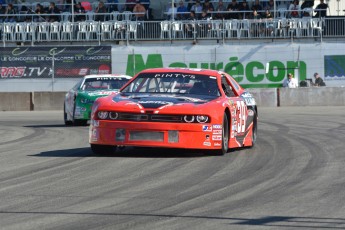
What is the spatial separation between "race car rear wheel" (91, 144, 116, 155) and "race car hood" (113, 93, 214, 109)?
2.01ft

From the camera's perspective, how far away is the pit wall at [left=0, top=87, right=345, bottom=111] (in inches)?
1342

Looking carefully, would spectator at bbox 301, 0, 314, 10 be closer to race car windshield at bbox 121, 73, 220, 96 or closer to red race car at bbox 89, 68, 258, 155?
race car windshield at bbox 121, 73, 220, 96

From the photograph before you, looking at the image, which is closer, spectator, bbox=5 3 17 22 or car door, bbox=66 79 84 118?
car door, bbox=66 79 84 118

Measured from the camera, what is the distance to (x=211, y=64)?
35844 millimetres

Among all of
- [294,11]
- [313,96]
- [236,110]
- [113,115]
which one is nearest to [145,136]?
[113,115]

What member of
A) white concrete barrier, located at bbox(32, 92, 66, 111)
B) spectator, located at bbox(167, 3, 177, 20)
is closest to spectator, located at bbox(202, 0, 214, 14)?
spectator, located at bbox(167, 3, 177, 20)

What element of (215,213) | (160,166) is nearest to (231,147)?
(160,166)

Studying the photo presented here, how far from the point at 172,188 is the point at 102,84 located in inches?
511

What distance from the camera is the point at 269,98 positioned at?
34.3m

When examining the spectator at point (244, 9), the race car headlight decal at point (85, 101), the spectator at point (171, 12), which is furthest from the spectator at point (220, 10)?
the race car headlight decal at point (85, 101)

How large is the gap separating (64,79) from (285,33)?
8312 millimetres

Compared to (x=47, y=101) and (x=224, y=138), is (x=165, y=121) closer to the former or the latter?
(x=224, y=138)

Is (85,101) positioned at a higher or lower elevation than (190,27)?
lower

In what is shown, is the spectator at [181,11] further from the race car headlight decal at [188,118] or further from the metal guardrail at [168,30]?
the race car headlight decal at [188,118]
